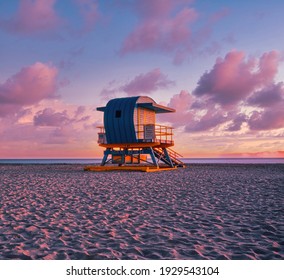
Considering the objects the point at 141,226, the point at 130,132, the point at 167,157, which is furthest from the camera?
the point at 167,157

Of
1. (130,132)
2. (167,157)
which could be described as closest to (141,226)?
(130,132)

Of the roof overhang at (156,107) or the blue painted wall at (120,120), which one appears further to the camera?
the roof overhang at (156,107)

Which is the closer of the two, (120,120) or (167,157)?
(120,120)

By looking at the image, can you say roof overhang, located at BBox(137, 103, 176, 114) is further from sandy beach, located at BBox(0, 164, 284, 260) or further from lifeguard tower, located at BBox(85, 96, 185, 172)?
sandy beach, located at BBox(0, 164, 284, 260)

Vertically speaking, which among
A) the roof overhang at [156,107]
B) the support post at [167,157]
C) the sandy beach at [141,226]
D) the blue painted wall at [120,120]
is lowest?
the sandy beach at [141,226]

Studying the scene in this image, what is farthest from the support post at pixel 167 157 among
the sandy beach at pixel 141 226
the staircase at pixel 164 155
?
the sandy beach at pixel 141 226

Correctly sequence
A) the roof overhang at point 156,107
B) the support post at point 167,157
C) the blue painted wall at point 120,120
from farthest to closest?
the support post at point 167,157
the roof overhang at point 156,107
the blue painted wall at point 120,120

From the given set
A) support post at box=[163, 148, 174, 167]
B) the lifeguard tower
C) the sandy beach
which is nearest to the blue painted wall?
the lifeguard tower

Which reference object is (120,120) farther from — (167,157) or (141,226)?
(141,226)

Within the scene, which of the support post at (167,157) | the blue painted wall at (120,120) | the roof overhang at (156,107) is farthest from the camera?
the support post at (167,157)

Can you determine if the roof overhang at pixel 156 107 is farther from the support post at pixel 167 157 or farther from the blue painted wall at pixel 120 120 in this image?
the support post at pixel 167 157

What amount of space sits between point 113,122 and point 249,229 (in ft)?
64.6
